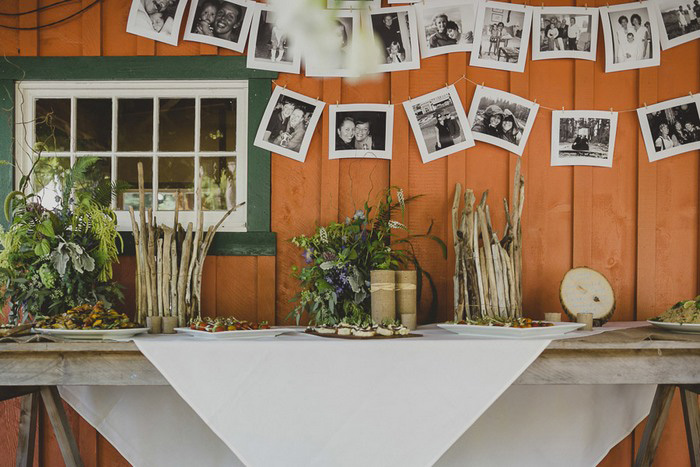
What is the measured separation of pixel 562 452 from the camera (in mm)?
2627

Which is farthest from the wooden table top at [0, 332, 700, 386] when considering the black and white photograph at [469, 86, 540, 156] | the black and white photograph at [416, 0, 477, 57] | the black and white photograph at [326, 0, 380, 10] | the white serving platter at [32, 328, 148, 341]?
the black and white photograph at [326, 0, 380, 10]

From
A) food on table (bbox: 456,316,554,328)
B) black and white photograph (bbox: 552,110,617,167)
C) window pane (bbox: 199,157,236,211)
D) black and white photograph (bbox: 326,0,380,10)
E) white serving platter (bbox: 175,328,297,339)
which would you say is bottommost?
white serving platter (bbox: 175,328,297,339)

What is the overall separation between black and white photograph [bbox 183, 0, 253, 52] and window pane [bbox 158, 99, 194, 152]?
0.35m

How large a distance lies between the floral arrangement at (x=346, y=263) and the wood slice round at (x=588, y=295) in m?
0.60

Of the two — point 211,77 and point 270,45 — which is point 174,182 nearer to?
point 211,77

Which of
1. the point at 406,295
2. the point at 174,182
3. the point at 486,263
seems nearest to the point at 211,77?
the point at 174,182

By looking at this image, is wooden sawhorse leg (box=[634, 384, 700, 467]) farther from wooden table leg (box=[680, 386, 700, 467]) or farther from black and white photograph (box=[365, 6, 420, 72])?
black and white photograph (box=[365, 6, 420, 72])

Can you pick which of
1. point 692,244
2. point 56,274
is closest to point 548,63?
point 692,244

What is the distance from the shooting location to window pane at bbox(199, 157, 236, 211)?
2895mm

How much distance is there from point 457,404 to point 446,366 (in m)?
0.14

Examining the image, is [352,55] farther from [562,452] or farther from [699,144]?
[562,452]

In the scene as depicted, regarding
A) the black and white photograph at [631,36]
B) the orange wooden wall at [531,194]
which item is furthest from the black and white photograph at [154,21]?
the black and white photograph at [631,36]

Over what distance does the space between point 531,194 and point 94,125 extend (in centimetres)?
241

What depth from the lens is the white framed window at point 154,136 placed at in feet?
9.43
